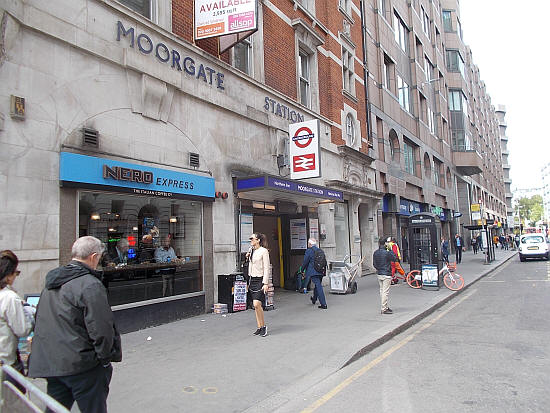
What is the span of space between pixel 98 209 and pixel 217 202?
324 centimetres

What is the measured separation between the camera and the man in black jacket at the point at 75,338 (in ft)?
8.82

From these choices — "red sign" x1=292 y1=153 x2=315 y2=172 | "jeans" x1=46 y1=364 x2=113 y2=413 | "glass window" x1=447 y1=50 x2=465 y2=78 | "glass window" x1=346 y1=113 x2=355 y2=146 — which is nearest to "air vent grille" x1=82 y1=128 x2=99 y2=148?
"jeans" x1=46 y1=364 x2=113 y2=413

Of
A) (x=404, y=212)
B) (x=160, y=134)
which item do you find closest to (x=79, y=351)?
(x=160, y=134)

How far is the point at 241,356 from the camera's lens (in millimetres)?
5840

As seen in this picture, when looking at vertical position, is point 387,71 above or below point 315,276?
above

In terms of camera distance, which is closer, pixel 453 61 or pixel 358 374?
pixel 358 374

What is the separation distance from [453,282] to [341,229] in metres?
5.48

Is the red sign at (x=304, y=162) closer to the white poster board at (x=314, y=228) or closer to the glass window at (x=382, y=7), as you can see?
the white poster board at (x=314, y=228)

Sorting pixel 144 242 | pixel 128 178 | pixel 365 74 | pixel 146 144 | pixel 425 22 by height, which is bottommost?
pixel 144 242

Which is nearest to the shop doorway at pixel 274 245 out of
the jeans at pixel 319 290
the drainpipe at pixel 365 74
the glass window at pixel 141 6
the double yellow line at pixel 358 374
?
the jeans at pixel 319 290

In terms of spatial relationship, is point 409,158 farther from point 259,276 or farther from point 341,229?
point 259,276

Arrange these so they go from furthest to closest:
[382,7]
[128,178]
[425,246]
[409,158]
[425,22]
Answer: [425,22] → [409,158] → [382,7] → [425,246] → [128,178]

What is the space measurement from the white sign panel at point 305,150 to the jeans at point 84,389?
31.3 feet

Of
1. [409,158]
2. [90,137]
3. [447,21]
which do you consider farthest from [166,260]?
[447,21]
